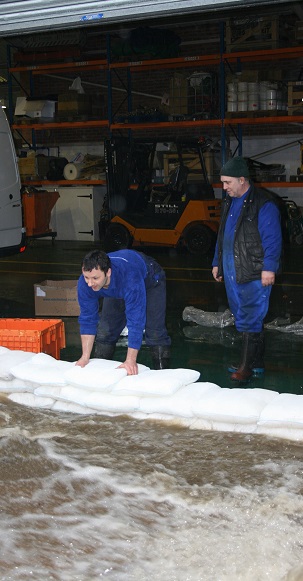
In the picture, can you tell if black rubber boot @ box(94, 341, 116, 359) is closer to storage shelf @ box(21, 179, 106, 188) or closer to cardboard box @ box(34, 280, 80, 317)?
cardboard box @ box(34, 280, 80, 317)

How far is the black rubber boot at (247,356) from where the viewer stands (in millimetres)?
6195

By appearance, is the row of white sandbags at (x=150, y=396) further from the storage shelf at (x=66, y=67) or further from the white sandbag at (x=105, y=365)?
the storage shelf at (x=66, y=67)

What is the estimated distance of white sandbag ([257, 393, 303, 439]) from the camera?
4359 millimetres

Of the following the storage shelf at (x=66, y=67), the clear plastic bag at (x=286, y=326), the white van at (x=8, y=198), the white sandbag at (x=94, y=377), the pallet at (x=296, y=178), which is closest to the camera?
the white sandbag at (x=94, y=377)

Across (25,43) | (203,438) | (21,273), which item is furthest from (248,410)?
(25,43)

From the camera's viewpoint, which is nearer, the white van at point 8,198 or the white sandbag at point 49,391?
the white sandbag at point 49,391

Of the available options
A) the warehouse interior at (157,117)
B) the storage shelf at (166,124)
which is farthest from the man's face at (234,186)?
the storage shelf at (166,124)

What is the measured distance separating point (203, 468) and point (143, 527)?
2.29 ft

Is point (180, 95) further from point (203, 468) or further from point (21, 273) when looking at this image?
point (203, 468)

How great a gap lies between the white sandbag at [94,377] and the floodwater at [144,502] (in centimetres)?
20

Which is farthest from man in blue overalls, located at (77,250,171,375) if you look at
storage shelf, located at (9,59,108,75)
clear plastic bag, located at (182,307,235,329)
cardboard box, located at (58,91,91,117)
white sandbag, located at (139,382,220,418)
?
cardboard box, located at (58,91,91,117)

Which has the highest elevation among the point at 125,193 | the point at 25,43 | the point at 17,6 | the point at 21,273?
the point at 25,43

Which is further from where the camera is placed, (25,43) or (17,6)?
(25,43)

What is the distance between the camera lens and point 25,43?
17.2 metres
